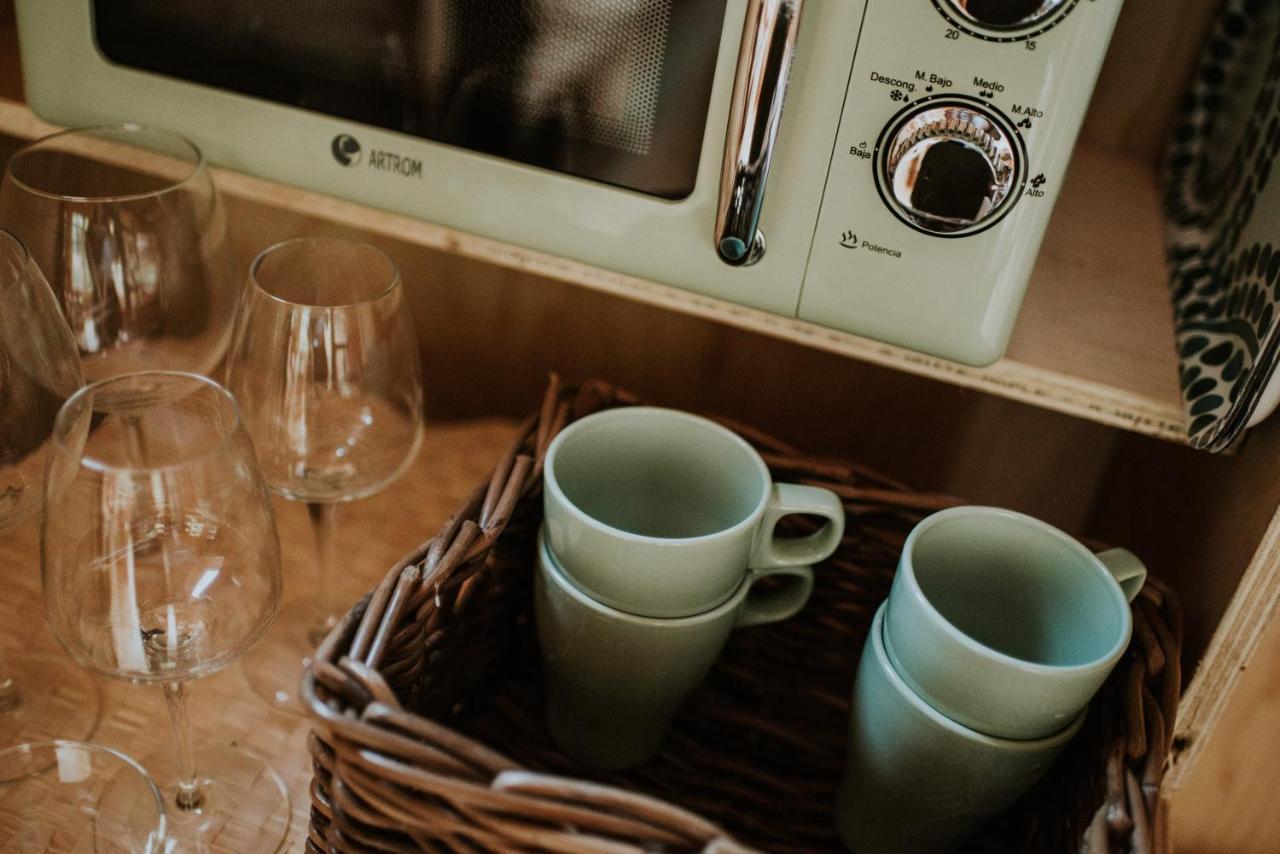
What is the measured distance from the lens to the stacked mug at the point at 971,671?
1.83ft

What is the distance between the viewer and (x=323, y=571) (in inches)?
30.4

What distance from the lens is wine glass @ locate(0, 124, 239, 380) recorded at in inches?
26.7

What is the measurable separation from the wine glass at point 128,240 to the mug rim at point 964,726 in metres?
0.48

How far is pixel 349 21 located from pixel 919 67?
32 centimetres

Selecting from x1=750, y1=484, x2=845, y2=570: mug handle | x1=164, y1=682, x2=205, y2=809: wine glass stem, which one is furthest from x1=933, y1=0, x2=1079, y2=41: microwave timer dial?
x1=164, y1=682, x2=205, y2=809: wine glass stem

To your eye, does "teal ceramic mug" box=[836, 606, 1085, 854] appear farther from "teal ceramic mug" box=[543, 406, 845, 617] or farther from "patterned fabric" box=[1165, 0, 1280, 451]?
"patterned fabric" box=[1165, 0, 1280, 451]

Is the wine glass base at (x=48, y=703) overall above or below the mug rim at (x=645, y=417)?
below

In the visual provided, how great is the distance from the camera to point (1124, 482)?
87 cm

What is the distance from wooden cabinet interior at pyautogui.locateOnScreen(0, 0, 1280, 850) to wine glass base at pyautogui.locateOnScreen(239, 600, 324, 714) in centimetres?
19

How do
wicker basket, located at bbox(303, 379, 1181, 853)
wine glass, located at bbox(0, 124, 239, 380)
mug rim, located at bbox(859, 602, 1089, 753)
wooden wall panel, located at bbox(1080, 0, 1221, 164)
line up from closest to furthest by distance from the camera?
wicker basket, located at bbox(303, 379, 1181, 853) < mug rim, located at bbox(859, 602, 1089, 753) < wine glass, located at bbox(0, 124, 239, 380) < wooden wall panel, located at bbox(1080, 0, 1221, 164)

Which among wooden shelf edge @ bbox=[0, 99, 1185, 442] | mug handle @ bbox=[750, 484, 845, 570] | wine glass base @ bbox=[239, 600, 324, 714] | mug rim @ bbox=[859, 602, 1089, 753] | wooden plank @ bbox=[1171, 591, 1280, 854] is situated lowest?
wine glass base @ bbox=[239, 600, 324, 714]

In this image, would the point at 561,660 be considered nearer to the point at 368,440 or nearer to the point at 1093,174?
the point at 368,440

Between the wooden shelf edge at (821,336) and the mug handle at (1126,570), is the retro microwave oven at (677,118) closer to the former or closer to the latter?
the wooden shelf edge at (821,336)

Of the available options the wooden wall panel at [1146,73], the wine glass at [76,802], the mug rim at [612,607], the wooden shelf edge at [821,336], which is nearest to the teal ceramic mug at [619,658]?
the mug rim at [612,607]
